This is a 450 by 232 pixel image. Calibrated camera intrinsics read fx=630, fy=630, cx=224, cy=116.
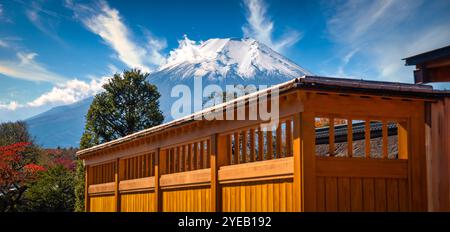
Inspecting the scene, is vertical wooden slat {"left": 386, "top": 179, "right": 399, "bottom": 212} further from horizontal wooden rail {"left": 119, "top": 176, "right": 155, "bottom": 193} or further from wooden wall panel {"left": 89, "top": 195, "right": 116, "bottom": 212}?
wooden wall panel {"left": 89, "top": 195, "right": 116, "bottom": 212}

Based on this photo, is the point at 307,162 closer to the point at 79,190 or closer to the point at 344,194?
the point at 344,194

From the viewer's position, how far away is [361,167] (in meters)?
9.52

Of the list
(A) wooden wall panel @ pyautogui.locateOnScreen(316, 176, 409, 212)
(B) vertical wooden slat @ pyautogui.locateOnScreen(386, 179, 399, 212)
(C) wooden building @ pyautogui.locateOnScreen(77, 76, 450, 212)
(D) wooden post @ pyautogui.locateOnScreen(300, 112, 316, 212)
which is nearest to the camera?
(D) wooden post @ pyautogui.locateOnScreen(300, 112, 316, 212)

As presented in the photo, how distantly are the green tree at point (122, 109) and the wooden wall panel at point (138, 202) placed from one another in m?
17.5

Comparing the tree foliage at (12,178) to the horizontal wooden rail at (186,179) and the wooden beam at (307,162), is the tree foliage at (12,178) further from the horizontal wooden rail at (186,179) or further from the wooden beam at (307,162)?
the wooden beam at (307,162)

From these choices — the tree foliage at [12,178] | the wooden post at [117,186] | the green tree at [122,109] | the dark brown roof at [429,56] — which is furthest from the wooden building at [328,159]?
the tree foliage at [12,178]

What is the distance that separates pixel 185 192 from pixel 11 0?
176 m

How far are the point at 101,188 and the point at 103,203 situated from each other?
485 millimetres

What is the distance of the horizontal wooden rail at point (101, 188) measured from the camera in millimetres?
18953

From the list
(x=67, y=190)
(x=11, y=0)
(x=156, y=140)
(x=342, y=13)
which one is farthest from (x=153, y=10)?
(x=156, y=140)

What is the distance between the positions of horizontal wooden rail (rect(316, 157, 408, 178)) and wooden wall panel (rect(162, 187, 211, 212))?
3546 millimetres

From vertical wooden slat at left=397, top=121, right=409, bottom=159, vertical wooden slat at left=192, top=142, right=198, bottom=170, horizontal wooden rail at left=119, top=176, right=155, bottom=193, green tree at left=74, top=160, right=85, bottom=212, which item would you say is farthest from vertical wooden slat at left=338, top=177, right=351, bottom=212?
green tree at left=74, top=160, right=85, bottom=212

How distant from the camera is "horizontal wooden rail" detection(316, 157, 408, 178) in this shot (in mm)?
9258
